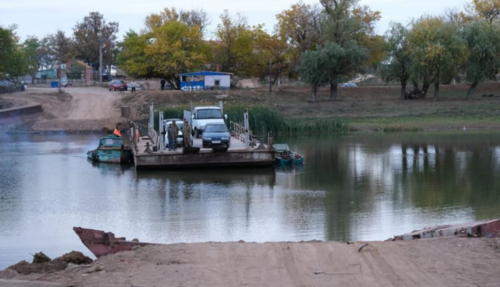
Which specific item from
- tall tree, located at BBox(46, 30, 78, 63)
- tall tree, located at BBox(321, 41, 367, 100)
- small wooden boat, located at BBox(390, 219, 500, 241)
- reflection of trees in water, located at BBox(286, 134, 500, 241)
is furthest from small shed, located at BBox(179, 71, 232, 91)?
small wooden boat, located at BBox(390, 219, 500, 241)

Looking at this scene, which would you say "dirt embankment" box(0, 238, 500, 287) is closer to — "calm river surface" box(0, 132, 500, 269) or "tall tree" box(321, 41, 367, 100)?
"calm river surface" box(0, 132, 500, 269)

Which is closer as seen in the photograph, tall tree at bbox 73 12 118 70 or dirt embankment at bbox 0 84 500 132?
dirt embankment at bbox 0 84 500 132

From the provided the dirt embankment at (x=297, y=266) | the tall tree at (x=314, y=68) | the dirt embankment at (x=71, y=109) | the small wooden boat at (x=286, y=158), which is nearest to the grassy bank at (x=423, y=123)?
the tall tree at (x=314, y=68)

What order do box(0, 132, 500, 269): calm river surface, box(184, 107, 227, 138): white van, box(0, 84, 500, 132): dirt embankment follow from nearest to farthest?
box(0, 132, 500, 269): calm river surface
box(184, 107, 227, 138): white van
box(0, 84, 500, 132): dirt embankment

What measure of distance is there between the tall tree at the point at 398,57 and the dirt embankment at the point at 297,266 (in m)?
53.4

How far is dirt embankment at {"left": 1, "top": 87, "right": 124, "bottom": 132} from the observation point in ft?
182

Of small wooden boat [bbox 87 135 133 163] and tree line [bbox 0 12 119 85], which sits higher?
tree line [bbox 0 12 119 85]

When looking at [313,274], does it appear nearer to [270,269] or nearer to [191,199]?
[270,269]

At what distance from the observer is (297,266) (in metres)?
12.2

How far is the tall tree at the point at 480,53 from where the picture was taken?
2532 inches

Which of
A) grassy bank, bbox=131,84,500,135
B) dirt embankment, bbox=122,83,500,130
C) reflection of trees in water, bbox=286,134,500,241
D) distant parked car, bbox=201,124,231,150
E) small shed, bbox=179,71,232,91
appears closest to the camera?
reflection of trees in water, bbox=286,134,500,241

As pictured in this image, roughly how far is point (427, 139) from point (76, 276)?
39895 mm

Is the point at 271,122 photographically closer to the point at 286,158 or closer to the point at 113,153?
the point at 286,158

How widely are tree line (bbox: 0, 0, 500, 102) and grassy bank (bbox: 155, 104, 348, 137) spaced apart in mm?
9877
